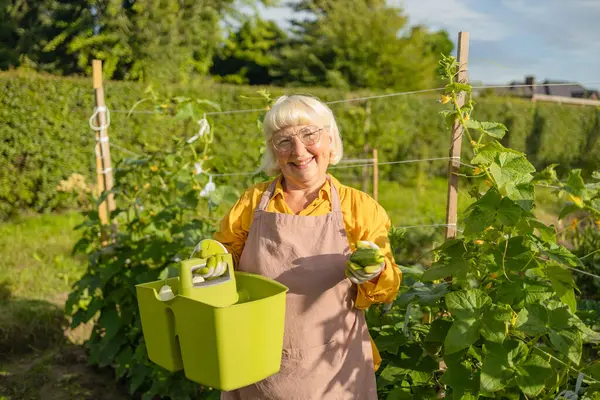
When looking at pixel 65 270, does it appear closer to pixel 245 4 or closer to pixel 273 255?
pixel 273 255

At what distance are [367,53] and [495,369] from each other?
13.0 metres

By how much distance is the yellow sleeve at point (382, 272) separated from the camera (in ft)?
5.12

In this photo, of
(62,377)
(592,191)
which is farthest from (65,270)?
(592,191)

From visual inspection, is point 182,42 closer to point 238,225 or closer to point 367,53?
point 367,53

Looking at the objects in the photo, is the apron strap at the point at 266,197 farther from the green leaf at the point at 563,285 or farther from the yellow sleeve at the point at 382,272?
the green leaf at the point at 563,285

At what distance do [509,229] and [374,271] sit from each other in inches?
19.2

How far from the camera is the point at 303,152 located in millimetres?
1643

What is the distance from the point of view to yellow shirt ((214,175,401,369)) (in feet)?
5.21

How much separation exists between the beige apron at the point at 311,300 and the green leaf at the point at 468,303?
0.28 m

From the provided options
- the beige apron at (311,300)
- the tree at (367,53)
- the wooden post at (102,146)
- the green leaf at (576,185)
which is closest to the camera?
the green leaf at (576,185)

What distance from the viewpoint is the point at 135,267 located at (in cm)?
304

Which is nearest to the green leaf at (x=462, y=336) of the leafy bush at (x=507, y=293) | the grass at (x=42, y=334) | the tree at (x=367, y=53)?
the leafy bush at (x=507, y=293)

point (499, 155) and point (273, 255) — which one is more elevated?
point (499, 155)

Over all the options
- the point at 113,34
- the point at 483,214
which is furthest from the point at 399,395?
the point at 113,34
